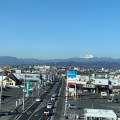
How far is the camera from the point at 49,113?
38.4 metres

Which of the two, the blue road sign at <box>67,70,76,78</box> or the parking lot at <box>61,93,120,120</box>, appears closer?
the parking lot at <box>61,93,120,120</box>

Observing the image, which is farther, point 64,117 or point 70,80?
point 70,80

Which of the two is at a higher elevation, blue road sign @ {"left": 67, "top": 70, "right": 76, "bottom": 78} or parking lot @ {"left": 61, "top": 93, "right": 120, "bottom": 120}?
blue road sign @ {"left": 67, "top": 70, "right": 76, "bottom": 78}

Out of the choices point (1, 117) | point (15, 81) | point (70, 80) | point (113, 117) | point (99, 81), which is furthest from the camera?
point (15, 81)

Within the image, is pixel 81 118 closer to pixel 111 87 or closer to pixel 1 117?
pixel 1 117

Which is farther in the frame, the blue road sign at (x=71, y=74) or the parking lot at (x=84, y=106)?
the blue road sign at (x=71, y=74)

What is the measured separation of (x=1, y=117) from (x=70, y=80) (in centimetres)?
1983

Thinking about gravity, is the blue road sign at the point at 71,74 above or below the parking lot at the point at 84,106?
above

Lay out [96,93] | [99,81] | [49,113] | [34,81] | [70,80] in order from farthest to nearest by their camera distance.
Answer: [34,81], [99,81], [96,93], [70,80], [49,113]

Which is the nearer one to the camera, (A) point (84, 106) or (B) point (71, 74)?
(A) point (84, 106)

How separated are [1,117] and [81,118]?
8514 mm

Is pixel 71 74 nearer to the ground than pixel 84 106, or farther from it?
farther from it

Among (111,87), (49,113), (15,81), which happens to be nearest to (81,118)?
(49,113)

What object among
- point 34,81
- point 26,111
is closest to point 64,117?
point 26,111
